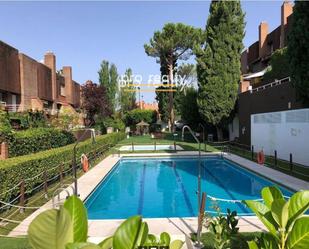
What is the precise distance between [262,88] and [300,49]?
11.5m

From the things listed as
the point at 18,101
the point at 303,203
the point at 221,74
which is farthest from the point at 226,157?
the point at 303,203

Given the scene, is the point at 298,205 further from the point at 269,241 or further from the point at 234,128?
the point at 234,128

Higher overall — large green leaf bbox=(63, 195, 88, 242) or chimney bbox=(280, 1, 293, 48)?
chimney bbox=(280, 1, 293, 48)


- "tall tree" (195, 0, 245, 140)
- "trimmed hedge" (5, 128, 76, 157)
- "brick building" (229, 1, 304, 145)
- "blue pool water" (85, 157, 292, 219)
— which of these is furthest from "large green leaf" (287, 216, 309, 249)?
"tall tree" (195, 0, 245, 140)

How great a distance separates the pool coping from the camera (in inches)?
325

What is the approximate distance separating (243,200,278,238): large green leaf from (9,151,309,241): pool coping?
191 cm

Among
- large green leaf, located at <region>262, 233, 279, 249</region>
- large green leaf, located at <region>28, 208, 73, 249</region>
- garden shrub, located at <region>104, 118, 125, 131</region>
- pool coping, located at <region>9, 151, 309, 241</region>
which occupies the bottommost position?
pool coping, located at <region>9, 151, 309, 241</region>

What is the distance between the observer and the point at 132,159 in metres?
24.5

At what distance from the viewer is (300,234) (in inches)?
61.1

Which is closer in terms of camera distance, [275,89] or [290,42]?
[290,42]

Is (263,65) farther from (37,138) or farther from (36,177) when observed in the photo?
(36,177)

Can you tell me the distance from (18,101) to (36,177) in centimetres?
2100

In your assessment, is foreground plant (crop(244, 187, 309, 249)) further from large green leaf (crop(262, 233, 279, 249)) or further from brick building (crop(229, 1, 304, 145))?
brick building (crop(229, 1, 304, 145))

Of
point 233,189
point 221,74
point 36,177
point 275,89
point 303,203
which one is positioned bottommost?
point 233,189
